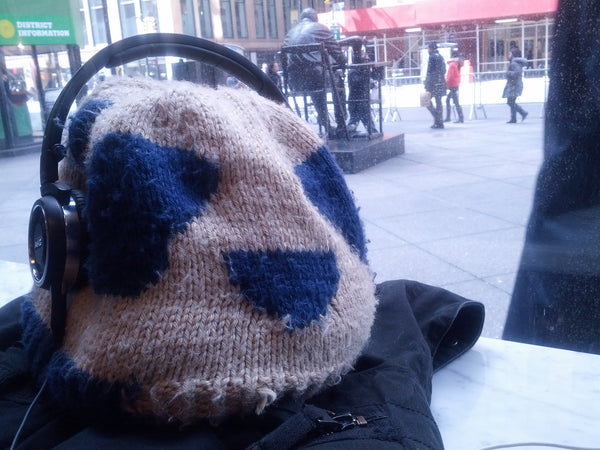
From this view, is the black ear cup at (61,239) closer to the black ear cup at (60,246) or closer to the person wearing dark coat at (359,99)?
the black ear cup at (60,246)

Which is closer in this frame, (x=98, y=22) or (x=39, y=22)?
(x=98, y=22)

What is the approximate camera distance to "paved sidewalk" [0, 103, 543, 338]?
2676mm

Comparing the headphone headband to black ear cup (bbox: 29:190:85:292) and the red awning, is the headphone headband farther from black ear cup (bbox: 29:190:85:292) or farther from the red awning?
the red awning

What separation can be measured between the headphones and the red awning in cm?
134

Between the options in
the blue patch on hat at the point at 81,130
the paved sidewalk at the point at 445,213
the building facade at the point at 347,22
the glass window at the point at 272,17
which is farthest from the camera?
the paved sidewalk at the point at 445,213

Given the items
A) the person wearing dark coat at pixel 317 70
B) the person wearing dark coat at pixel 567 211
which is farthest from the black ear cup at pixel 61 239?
the person wearing dark coat at pixel 317 70

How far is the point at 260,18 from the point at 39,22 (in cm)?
367

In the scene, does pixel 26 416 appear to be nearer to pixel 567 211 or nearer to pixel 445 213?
pixel 567 211

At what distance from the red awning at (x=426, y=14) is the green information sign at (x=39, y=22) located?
5.76ft

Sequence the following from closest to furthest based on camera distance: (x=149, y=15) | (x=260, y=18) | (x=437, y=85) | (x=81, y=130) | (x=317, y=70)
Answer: (x=81, y=130), (x=149, y=15), (x=260, y=18), (x=317, y=70), (x=437, y=85)

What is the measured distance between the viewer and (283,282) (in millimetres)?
780

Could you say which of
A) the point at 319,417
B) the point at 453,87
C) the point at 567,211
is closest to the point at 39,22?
the point at 453,87

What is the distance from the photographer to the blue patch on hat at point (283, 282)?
767 mm

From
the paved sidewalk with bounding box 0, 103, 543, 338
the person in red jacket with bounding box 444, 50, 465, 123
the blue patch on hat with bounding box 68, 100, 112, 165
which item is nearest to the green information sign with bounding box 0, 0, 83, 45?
the paved sidewalk with bounding box 0, 103, 543, 338
